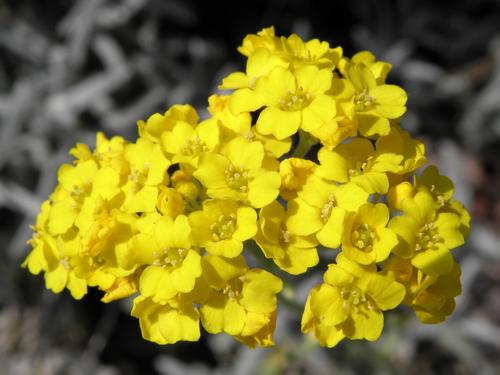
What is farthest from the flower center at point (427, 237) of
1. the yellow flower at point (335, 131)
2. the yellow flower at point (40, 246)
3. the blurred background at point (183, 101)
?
the blurred background at point (183, 101)

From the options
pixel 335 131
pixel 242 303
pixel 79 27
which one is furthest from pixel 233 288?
pixel 79 27

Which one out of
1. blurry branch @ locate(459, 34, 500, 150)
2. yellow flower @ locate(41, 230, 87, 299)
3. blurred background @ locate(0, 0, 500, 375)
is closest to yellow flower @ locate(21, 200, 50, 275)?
yellow flower @ locate(41, 230, 87, 299)

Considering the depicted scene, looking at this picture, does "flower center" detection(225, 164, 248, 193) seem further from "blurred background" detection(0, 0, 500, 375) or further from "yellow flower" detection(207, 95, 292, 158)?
"blurred background" detection(0, 0, 500, 375)

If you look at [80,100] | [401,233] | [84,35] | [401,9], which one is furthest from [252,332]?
[401,9]

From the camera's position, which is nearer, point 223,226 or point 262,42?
point 223,226

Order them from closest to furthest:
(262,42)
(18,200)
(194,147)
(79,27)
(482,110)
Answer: (194,147) < (262,42) < (18,200) < (79,27) < (482,110)

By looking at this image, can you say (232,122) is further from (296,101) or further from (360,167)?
(360,167)

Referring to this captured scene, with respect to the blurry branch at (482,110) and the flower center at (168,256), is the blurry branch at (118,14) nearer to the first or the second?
the blurry branch at (482,110)
